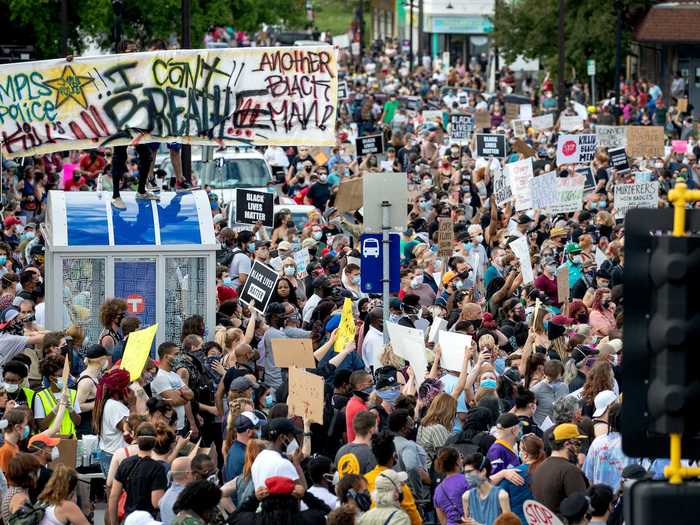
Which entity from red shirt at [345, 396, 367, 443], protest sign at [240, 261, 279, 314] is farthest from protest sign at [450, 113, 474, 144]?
red shirt at [345, 396, 367, 443]

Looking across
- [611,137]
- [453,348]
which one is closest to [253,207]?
[453,348]

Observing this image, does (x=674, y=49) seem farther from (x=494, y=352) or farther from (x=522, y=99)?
(x=494, y=352)

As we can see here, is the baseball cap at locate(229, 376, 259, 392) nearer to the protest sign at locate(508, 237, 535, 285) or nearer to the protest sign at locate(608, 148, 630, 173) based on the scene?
the protest sign at locate(508, 237, 535, 285)

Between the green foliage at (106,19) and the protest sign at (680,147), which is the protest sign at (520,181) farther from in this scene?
the green foliage at (106,19)

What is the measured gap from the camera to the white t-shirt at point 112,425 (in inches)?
443

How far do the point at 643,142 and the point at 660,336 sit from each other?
80.1 feet

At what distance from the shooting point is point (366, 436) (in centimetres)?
1011

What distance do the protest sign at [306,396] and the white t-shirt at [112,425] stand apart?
3.64 ft

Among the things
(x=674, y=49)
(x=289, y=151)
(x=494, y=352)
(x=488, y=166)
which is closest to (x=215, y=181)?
(x=488, y=166)

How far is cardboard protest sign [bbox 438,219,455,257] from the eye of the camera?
64.5 ft

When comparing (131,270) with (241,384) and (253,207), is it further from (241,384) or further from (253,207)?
(253,207)

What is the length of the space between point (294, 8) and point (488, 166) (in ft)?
115

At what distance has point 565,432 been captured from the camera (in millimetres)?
10047

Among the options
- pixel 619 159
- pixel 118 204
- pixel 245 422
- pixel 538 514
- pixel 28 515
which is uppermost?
pixel 118 204
